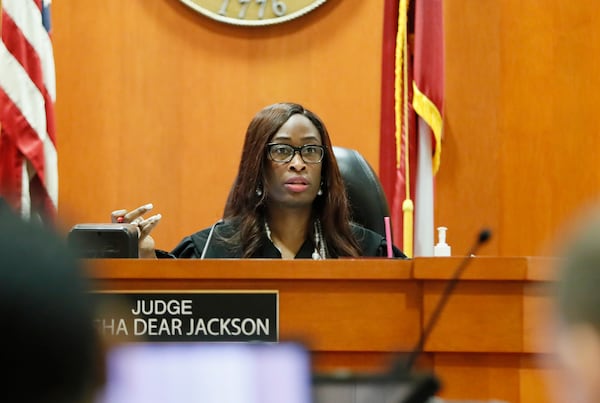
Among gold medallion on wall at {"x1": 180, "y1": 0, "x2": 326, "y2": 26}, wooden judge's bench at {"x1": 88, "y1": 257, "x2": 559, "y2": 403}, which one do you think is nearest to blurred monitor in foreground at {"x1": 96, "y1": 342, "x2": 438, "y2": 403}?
wooden judge's bench at {"x1": 88, "y1": 257, "x2": 559, "y2": 403}

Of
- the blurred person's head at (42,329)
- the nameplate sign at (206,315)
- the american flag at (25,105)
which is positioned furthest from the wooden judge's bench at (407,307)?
the american flag at (25,105)

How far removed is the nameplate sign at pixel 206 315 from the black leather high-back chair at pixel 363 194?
1.35 metres

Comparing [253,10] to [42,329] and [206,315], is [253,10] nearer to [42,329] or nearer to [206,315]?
[206,315]

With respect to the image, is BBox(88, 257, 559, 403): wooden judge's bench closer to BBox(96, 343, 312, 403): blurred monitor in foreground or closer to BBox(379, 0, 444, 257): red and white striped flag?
BBox(96, 343, 312, 403): blurred monitor in foreground

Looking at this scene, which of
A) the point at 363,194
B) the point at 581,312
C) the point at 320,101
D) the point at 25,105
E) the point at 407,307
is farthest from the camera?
the point at 320,101

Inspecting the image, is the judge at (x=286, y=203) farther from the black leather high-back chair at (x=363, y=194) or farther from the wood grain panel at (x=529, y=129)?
the wood grain panel at (x=529, y=129)

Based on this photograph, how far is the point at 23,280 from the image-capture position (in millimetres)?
590

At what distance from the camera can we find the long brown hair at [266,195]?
3.53 meters

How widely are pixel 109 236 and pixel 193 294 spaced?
0.48 m

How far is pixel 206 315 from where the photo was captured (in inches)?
97.0

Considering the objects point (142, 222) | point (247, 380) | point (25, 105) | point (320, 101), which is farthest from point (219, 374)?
point (320, 101)

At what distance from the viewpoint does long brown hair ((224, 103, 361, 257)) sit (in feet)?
11.6

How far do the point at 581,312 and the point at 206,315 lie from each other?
5.91ft

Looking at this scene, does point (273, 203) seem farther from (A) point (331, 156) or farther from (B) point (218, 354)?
(B) point (218, 354)
